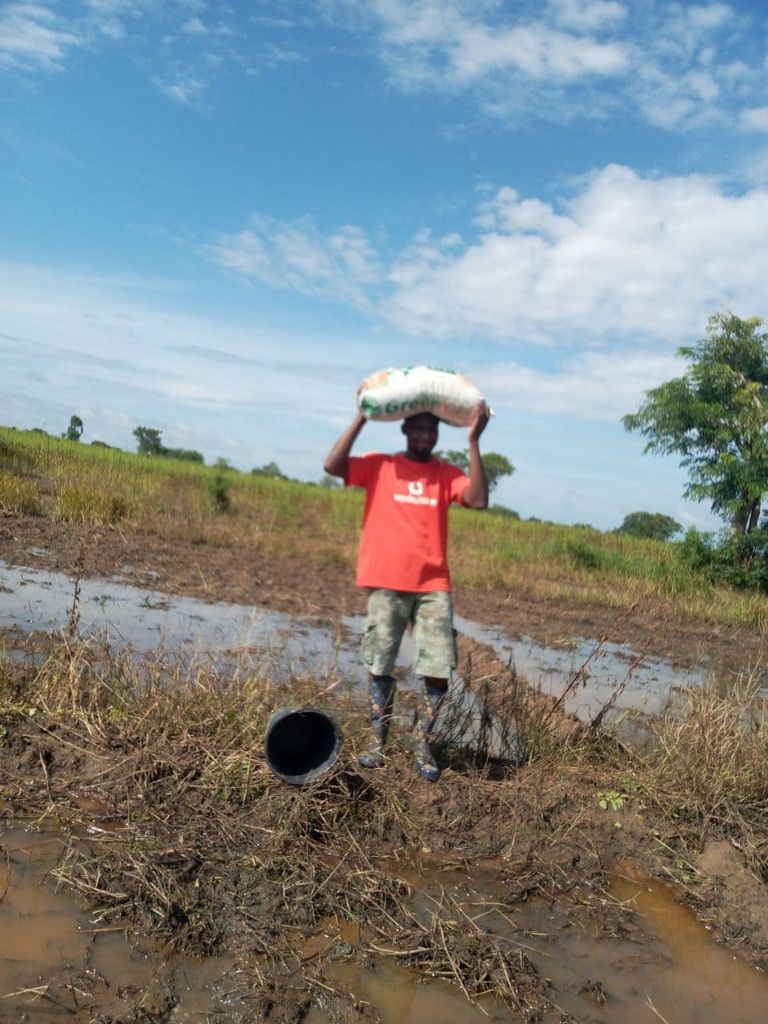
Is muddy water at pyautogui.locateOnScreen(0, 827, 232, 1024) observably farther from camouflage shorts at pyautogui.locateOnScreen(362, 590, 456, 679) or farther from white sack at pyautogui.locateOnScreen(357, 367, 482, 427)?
white sack at pyautogui.locateOnScreen(357, 367, 482, 427)

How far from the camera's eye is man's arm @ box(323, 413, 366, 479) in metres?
3.76

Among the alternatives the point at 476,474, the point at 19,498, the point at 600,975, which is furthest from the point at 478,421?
the point at 19,498

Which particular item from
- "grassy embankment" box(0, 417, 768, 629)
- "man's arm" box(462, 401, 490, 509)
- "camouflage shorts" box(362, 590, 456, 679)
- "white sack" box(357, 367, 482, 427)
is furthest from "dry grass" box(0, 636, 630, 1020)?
"grassy embankment" box(0, 417, 768, 629)

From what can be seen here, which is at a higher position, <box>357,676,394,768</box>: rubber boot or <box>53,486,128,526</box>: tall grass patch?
<box>53,486,128,526</box>: tall grass patch

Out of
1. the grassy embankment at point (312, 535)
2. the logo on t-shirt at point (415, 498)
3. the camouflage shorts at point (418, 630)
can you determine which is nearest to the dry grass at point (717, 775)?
the camouflage shorts at point (418, 630)

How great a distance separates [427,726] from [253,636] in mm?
3420

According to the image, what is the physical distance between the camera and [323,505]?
2012cm

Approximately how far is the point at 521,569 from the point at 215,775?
35.9 ft

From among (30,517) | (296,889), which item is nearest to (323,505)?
(30,517)

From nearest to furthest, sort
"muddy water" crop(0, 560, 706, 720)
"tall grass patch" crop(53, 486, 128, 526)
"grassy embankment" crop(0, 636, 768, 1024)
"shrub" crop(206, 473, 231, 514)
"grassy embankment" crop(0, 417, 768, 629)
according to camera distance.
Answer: "grassy embankment" crop(0, 636, 768, 1024), "muddy water" crop(0, 560, 706, 720), "tall grass patch" crop(53, 486, 128, 526), "grassy embankment" crop(0, 417, 768, 629), "shrub" crop(206, 473, 231, 514)

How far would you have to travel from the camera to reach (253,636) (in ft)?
23.1

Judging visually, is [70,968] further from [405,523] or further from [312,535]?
[312,535]

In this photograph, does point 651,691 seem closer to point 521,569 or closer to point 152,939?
point 152,939

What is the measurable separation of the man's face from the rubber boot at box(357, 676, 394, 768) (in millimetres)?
1046
